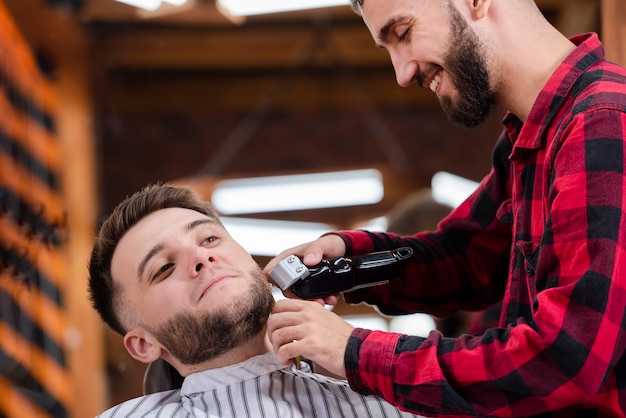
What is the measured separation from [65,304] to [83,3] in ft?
5.63

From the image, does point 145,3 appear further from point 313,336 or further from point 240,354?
point 313,336

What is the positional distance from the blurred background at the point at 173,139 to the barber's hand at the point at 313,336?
6.23ft

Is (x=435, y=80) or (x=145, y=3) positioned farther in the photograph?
(x=145, y=3)

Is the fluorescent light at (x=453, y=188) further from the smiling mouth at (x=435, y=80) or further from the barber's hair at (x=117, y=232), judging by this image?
the smiling mouth at (x=435, y=80)

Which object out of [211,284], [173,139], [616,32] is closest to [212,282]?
[211,284]

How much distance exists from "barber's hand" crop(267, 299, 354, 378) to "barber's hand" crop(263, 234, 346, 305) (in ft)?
0.78

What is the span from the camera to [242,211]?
525cm

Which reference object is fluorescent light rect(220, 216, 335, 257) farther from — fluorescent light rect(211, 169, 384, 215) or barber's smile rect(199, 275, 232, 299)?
barber's smile rect(199, 275, 232, 299)

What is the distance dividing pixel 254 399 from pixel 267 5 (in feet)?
8.28

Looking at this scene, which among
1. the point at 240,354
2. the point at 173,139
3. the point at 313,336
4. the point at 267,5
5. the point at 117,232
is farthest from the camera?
the point at 173,139

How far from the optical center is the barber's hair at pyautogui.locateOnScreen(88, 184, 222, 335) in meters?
2.00

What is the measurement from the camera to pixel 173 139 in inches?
257

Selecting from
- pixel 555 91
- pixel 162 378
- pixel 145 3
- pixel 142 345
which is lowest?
pixel 162 378

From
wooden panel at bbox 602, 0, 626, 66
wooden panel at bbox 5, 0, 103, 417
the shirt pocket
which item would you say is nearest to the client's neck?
the shirt pocket
